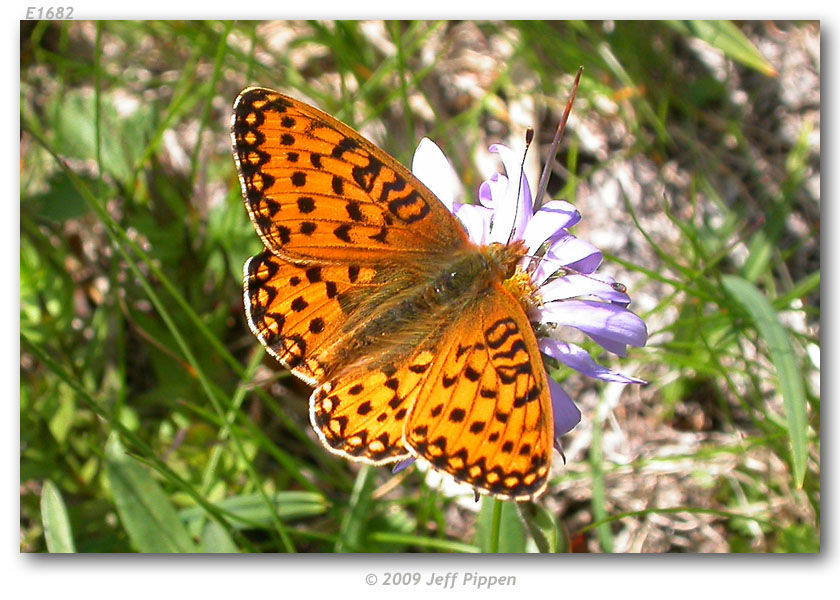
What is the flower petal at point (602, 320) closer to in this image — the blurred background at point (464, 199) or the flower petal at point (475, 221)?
the flower petal at point (475, 221)

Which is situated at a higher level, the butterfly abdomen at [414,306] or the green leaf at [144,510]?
the butterfly abdomen at [414,306]

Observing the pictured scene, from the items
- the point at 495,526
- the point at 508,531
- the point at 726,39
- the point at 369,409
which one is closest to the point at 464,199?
the point at 726,39

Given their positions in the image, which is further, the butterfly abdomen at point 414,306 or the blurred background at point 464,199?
the blurred background at point 464,199

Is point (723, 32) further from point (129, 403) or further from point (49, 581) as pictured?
point (49, 581)

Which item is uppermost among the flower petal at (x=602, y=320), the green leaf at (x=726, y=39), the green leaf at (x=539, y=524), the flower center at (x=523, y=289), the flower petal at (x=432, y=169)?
the green leaf at (x=726, y=39)

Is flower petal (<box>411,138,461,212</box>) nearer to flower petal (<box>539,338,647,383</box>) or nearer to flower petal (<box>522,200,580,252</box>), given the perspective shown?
flower petal (<box>522,200,580,252</box>)

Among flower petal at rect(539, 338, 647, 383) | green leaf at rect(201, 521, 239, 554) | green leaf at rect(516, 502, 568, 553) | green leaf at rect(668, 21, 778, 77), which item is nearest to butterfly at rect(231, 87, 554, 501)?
flower petal at rect(539, 338, 647, 383)

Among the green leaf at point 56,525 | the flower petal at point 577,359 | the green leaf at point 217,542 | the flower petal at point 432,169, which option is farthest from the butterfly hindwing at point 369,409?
the green leaf at point 56,525

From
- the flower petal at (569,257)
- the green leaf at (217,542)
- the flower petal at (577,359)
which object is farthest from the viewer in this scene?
the green leaf at (217,542)
